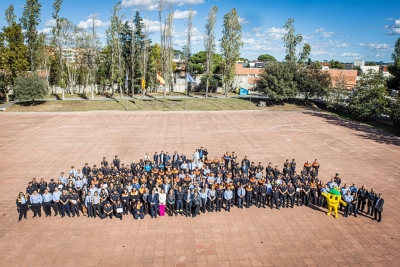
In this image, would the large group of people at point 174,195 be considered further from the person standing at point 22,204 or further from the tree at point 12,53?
the tree at point 12,53

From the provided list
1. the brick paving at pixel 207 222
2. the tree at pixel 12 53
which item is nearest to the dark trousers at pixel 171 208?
the brick paving at pixel 207 222

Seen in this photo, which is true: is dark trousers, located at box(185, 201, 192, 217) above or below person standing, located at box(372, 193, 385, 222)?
below

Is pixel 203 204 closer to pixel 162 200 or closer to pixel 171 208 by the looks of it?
pixel 171 208

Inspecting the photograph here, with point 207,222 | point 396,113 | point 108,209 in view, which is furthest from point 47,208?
point 396,113

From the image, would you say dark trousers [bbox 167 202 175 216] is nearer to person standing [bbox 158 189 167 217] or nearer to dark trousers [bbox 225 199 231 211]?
person standing [bbox 158 189 167 217]

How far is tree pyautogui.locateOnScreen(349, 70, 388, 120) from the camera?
2988 centimetres

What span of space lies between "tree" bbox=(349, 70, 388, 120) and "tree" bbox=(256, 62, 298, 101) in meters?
8.24

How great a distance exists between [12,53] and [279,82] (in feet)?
111

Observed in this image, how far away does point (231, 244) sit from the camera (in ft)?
32.7

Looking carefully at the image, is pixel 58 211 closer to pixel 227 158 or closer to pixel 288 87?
pixel 227 158

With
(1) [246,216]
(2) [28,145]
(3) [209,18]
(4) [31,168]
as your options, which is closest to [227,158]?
(1) [246,216]

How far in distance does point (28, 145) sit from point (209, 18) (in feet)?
101

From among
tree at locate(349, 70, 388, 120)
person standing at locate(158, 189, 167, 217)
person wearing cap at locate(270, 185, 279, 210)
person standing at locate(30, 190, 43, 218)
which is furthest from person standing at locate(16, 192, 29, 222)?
tree at locate(349, 70, 388, 120)

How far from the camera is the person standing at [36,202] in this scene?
11383 mm
